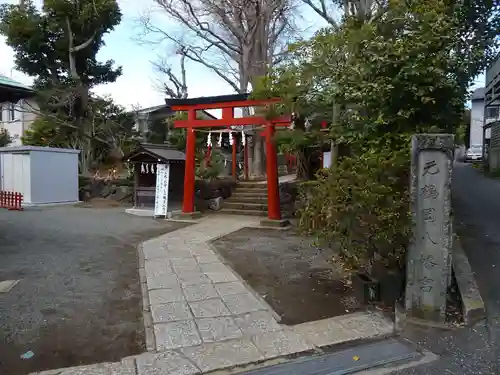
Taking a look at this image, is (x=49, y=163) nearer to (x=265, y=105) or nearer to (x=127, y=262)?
(x=265, y=105)

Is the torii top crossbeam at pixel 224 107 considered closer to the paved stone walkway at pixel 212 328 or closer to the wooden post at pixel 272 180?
the wooden post at pixel 272 180

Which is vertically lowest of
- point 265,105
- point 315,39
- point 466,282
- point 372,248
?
point 466,282

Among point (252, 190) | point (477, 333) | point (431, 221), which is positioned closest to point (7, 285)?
point (431, 221)

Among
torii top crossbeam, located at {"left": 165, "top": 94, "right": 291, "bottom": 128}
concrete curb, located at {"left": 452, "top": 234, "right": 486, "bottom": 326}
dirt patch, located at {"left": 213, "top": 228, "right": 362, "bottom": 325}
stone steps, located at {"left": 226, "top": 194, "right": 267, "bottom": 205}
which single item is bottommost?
dirt patch, located at {"left": 213, "top": 228, "right": 362, "bottom": 325}

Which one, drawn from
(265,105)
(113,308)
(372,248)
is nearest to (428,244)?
(372,248)

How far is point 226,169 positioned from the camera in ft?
67.1

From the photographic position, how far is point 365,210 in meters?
4.33

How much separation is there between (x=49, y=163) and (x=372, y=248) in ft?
51.1

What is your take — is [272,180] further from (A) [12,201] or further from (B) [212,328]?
(A) [12,201]

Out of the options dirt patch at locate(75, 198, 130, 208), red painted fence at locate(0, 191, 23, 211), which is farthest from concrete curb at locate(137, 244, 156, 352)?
dirt patch at locate(75, 198, 130, 208)

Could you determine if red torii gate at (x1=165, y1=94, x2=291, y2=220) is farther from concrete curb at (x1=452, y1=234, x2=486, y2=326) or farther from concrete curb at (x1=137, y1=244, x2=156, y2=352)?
concrete curb at (x1=452, y1=234, x2=486, y2=326)

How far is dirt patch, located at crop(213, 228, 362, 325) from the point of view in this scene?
188 inches

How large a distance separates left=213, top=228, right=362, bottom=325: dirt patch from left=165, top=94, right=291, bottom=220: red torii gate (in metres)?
2.65

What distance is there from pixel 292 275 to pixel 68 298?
3.18m
